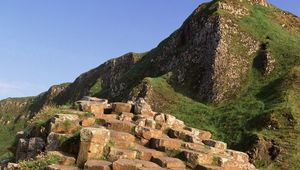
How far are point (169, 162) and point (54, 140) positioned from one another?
4.15 metres

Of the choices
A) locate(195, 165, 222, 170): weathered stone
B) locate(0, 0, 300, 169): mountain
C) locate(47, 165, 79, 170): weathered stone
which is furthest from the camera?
locate(0, 0, 300, 169): mountain

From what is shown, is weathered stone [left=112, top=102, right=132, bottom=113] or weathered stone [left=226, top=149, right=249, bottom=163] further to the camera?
weathered stone [left=112, top=102, right=132, bottom=113]

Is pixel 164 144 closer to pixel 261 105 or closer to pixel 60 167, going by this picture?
pixel 60 167

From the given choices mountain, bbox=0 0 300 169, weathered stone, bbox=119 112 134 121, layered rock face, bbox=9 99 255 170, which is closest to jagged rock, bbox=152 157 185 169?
layered rock face, bbox=9 99 255 170

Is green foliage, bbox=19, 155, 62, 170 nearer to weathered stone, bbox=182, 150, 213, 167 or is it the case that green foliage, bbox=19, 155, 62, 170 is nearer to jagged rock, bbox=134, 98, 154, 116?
weathered stone, bbox=182, 150, 213, 167

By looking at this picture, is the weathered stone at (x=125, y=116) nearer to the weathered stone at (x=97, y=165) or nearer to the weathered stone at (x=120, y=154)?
the weathered stone at (x=120, y=154)

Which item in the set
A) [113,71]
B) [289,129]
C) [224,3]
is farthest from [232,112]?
[113,71]

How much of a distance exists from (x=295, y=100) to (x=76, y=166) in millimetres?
24550

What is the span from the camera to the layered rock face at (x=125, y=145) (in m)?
13.7

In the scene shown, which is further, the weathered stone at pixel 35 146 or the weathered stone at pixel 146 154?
the weathered stone at pixel 35 146

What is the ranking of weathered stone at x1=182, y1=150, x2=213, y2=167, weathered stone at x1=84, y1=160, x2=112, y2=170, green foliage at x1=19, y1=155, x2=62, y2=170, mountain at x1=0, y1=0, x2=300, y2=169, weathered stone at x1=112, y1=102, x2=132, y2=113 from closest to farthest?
weathered stone at x1=84, y1=160, x2=112, y2=170 → green foliage at x1=19, y1=155, x2=62, y2=170 → weathered stone at x1=182, y1=150, x2=213, y2=167 → weathered stone at x1=112, y1=102, x2=132, y2=113 → mountain at x1=0, y1=0, x2=300, y2=169

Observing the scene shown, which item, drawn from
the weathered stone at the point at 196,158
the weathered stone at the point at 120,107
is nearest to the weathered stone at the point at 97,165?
the weathered stone at the point at 196,158

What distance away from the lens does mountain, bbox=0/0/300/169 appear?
31.9 metres

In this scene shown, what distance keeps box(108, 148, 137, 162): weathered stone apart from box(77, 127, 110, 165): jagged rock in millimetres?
340
